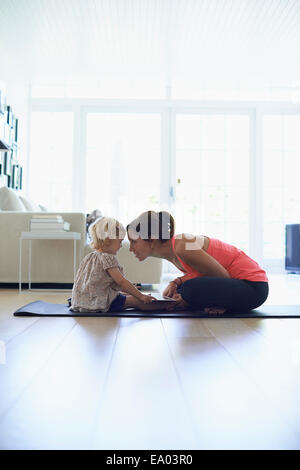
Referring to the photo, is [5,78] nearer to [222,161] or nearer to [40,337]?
[222,161]

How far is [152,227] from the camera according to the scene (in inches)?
92.7

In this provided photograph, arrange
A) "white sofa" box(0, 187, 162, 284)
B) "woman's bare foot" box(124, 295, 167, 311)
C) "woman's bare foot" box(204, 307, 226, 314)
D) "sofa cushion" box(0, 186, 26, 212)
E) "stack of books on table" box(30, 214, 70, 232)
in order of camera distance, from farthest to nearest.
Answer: "sofa cushion" box(0, 186, 26, 212) → "white sofa" box(0, 187, 162, 284) → "stack of books on table" box(30, 214, 70, 232) → "woman's bare foot" box(124, 295, 167, 311) → "woman's bare foot" box(204, 307, 226, 314)

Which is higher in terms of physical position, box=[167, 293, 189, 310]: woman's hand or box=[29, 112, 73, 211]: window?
box=[29, 112, 73, 211]: window

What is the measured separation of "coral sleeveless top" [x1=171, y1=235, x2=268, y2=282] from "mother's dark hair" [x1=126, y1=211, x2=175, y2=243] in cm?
5

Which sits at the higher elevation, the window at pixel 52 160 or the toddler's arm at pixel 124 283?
the window at pixel 52 160

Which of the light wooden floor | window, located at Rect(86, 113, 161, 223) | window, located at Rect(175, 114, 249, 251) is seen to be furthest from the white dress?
window, located at Rect(175, 114, 249, 251)

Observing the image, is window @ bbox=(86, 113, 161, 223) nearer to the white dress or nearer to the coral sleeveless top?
the white dress

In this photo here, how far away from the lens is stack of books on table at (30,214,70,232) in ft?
11.9

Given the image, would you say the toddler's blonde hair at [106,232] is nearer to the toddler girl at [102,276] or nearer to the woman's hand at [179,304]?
the toddler girl at [102,276]

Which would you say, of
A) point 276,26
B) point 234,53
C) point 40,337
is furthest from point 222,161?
point 40,337

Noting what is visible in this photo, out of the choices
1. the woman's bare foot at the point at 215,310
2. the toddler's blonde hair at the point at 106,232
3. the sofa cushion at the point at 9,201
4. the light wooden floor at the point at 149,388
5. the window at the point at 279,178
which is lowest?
the light wooden floor at the point at 149,388

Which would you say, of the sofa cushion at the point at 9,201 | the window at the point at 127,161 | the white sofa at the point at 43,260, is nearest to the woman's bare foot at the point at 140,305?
the white sofa at the point at 43,260

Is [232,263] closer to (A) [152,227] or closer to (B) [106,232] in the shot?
(A) [152,227]

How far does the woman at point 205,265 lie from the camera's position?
2.27 m
